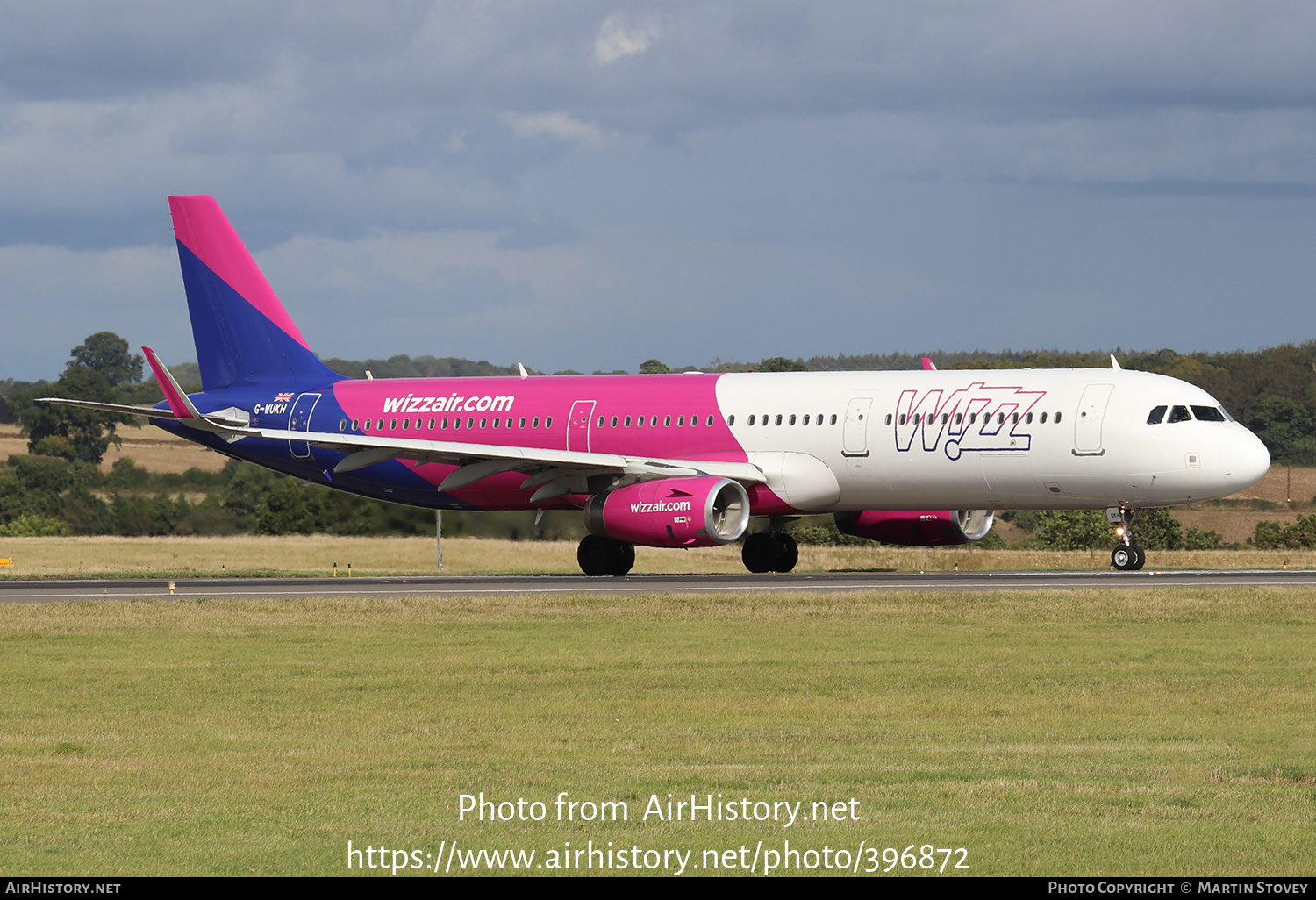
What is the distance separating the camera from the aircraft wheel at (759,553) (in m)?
38.4

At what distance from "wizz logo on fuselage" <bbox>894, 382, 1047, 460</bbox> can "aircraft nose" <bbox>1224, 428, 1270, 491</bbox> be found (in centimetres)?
374

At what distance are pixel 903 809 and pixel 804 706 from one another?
5185 mm

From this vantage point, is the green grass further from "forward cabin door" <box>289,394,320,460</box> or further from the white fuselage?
"forward cabin door" <box>289,394,320,460</box>

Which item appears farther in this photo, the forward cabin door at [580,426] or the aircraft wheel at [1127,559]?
the forward cabin door at [580,426]

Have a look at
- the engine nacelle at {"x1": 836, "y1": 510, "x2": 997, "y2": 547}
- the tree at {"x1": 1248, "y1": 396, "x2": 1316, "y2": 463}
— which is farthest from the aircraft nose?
the tree at {"x1": 1248, "y1": 396, "x2": 1316, "y2": 463}

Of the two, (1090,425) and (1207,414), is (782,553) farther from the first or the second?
(1207,414)

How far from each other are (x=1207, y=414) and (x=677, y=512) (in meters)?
10.6

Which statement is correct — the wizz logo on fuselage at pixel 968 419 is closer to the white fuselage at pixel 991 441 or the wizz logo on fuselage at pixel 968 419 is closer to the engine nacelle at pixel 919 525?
the white fuselage at pixel 991 441

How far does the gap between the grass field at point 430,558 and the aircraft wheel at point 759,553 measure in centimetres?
340

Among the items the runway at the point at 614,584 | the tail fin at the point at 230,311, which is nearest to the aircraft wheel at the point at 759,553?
the runway at the point at 614,584

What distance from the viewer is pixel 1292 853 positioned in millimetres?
9156

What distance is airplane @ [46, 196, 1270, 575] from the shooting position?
106ft

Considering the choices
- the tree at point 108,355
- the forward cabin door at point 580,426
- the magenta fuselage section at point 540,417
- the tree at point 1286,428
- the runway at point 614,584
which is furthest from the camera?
the tree at point 108,355

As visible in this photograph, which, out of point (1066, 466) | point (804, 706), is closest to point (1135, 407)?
point (1066, 466)
